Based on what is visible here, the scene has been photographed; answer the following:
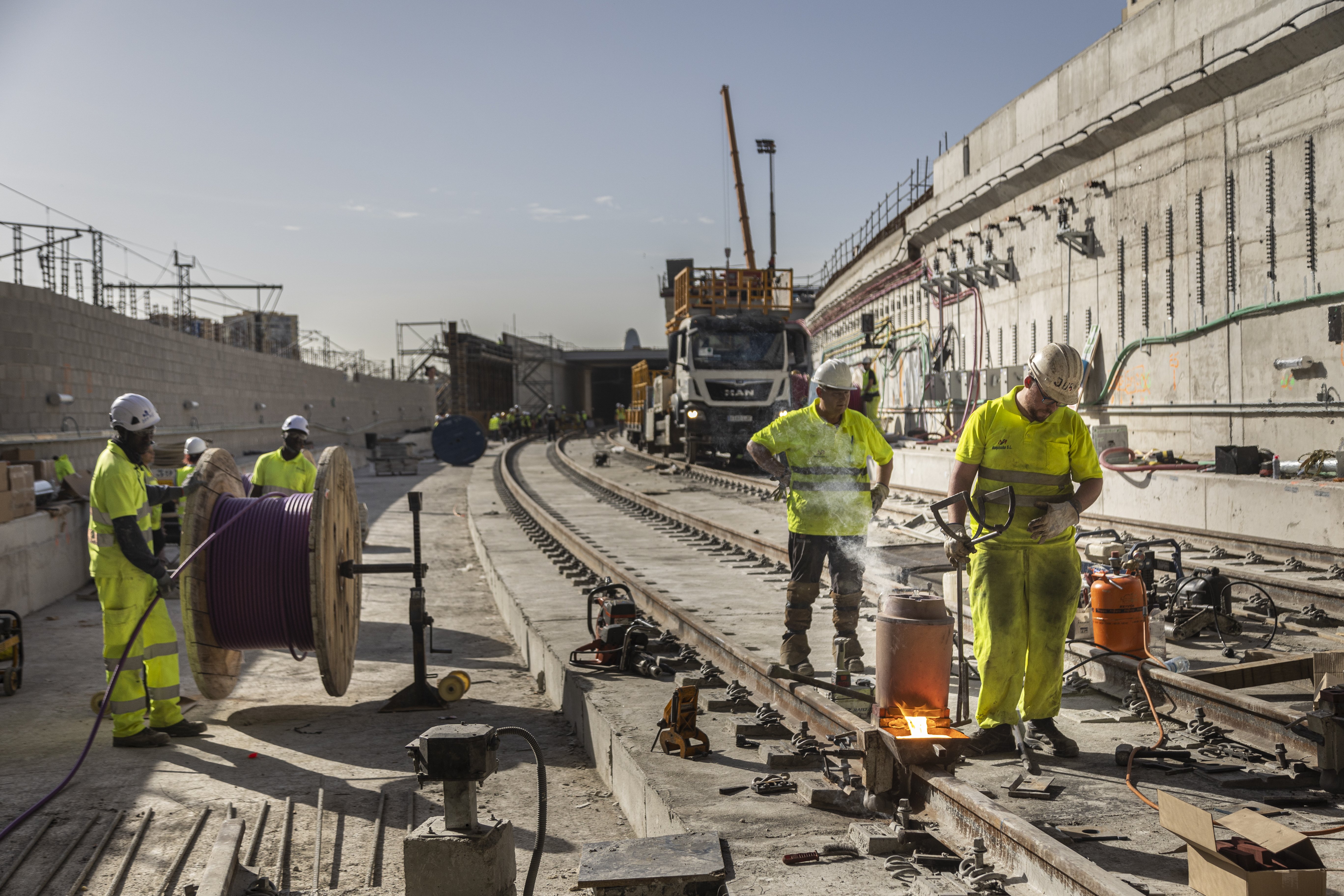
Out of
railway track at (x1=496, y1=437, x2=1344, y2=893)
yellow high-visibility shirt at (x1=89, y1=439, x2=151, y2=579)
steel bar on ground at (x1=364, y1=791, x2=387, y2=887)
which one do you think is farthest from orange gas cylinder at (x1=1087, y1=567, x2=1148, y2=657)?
yellow high-visibility shirt at (x1=89, y1=439, x2=151, y2=579)

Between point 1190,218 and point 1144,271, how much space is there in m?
1.35

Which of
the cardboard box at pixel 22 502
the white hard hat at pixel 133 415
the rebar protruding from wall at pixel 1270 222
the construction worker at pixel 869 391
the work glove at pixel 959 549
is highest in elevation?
the rebar protruding from wall at pixel 1270 222

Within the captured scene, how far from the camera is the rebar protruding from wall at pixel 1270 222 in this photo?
13.7 meters

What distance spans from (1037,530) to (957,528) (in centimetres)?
40

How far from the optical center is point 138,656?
21.2 ft

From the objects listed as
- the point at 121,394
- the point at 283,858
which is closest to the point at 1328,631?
the point at 283,858

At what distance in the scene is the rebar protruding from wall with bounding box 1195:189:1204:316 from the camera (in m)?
15.3

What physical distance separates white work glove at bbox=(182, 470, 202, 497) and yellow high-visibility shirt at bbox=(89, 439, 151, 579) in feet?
1.12

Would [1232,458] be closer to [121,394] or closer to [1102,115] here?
[1102,115]

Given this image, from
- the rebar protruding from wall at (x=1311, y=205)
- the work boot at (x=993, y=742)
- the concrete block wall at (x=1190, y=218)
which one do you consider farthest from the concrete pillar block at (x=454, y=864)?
the rebar protruding from wall at (x=1311, y=205)

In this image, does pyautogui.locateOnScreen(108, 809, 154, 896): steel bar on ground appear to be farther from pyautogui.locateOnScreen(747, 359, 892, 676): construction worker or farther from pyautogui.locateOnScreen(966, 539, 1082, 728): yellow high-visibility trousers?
pyautogui.locateOnScreen(966, 539, 1082, 728): yellow high-visibility trousers

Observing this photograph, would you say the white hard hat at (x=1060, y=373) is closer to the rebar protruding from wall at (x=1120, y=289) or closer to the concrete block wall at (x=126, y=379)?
the concrete block wall at (x=126, y=379)

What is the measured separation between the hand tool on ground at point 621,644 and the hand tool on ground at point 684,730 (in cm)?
147

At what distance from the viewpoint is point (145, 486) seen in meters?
6.80
